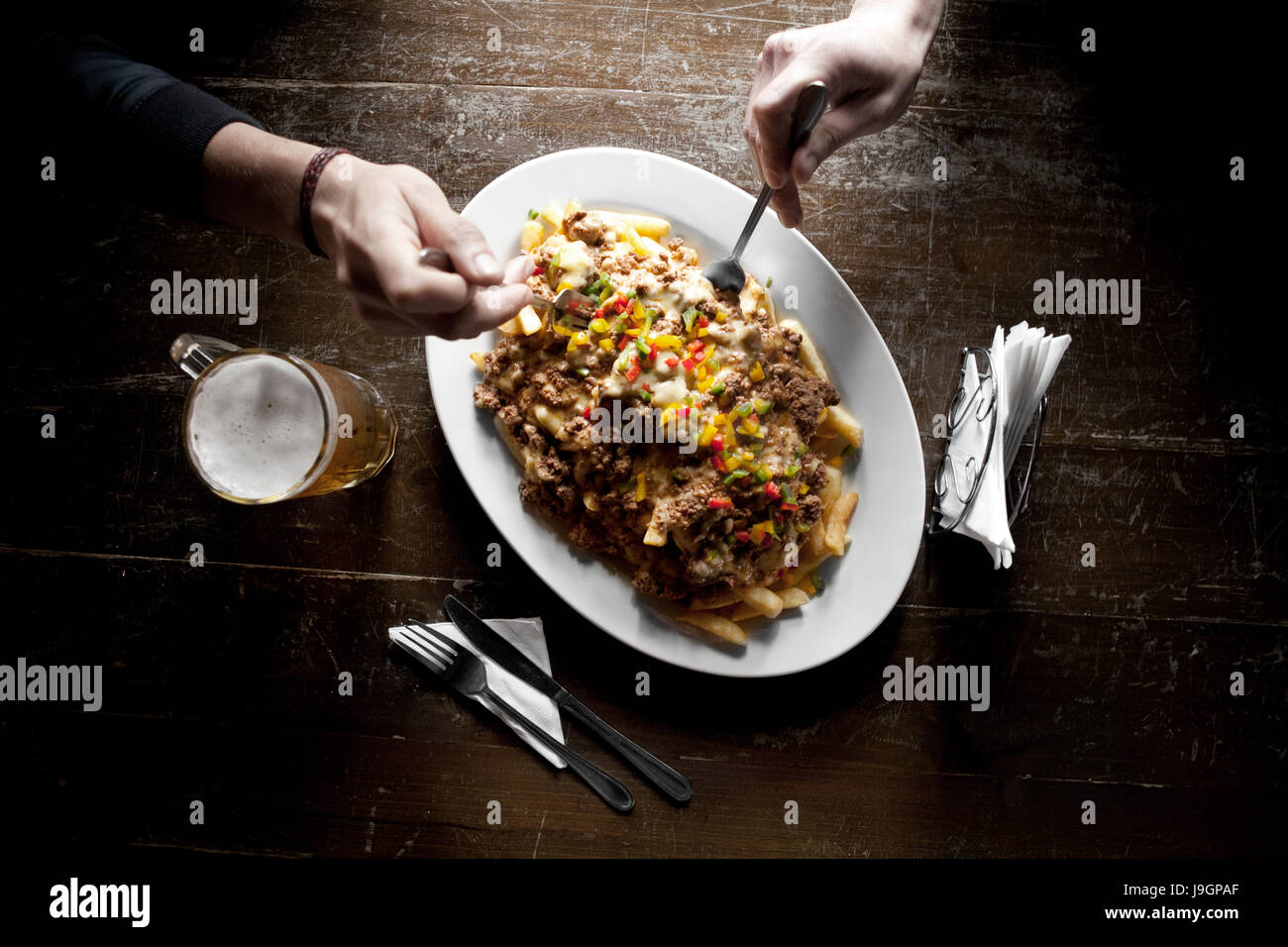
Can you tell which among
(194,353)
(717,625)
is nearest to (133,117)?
(194,353)

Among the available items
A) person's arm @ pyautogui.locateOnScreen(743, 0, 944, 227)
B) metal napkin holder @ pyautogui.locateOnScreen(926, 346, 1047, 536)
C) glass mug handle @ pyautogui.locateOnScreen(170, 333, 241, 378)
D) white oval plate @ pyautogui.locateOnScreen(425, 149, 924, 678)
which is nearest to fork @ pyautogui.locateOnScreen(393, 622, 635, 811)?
white oval plate @ pyautogui.locateOnScreen(425, 149, 924, 678)

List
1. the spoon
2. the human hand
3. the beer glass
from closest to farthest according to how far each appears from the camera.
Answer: the human hand
the spoon
the beer glass

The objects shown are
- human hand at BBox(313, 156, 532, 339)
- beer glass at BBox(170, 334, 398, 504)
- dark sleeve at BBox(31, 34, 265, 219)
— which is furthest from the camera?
beer glass at BBox(170, 334, 398, 504)

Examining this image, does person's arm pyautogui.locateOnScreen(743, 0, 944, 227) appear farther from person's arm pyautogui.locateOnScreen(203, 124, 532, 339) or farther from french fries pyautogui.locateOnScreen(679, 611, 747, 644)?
french fries pyautogui.locateOnScreen(679, 611, 747, 644)

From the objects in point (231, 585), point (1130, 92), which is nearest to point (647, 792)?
point (231, 585)

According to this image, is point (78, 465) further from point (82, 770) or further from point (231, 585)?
point (82, 770)

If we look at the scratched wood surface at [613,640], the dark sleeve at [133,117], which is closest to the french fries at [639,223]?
the scratched wood surface at [613,640]
